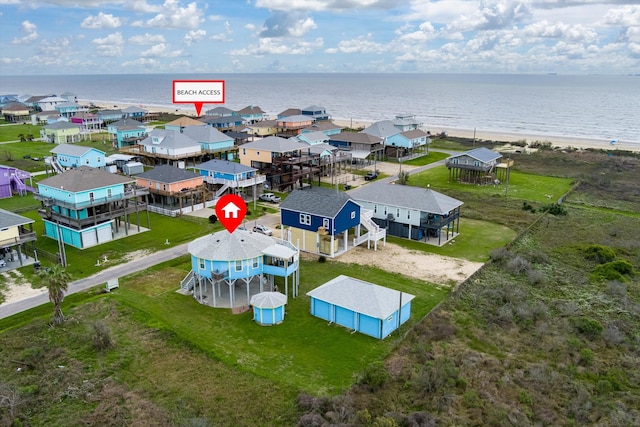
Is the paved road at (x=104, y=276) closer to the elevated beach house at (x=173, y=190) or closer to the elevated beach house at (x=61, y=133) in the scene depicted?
the elevated beach house at (x=173, y=190)

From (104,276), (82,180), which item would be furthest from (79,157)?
(104,276)

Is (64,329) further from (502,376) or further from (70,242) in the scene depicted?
(502,376)

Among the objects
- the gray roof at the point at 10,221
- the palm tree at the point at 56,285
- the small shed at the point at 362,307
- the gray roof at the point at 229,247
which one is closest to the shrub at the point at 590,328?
the small shed at the point at 362,307

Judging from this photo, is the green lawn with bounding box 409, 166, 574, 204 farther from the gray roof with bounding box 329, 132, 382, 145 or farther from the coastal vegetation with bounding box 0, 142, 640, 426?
the coastal vegetation with bounding box 0, 142, 640, 426

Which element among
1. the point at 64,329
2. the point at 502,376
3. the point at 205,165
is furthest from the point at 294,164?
the point at 502,376

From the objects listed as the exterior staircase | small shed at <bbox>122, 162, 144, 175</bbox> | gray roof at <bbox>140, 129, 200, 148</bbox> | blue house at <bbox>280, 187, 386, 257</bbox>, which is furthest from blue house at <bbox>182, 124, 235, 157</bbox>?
the exterior staircase

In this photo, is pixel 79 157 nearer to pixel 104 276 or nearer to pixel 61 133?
pixel 61 133
